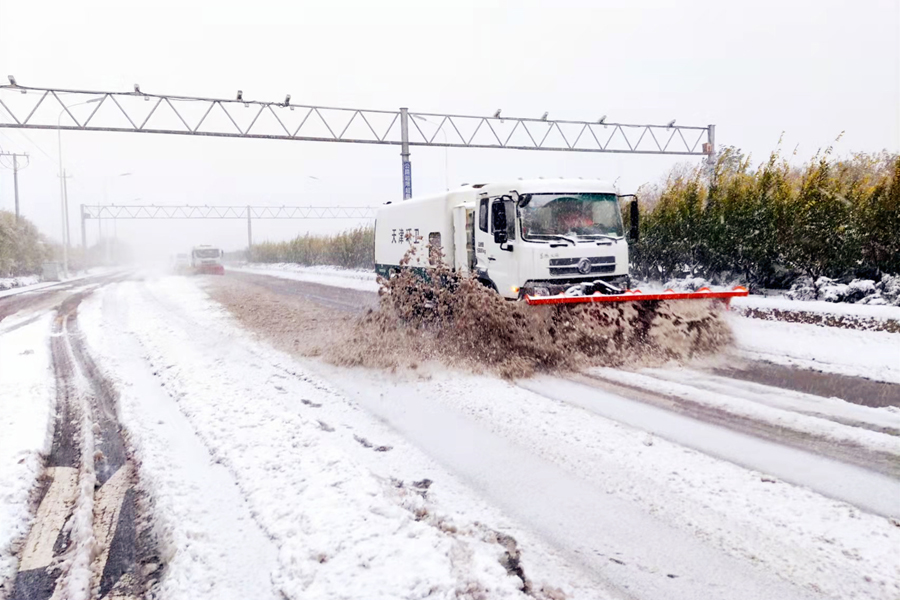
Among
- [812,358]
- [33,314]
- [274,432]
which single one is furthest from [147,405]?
[33,314]

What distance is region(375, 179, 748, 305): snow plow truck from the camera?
8711 millimetres

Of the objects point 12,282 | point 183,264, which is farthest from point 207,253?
point 12,282

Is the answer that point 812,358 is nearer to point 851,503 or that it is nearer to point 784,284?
point 851,503

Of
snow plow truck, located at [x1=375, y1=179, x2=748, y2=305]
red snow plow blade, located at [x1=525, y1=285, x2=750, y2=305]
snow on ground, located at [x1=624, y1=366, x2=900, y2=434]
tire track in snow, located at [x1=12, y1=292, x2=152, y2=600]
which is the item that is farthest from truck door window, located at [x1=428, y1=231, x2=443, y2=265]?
tire track in snow, located at [x1=12, y1=292, x2=152, y2=600]

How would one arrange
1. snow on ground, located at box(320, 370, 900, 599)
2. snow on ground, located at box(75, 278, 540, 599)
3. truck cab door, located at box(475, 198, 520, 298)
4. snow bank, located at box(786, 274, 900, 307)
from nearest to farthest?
1. snow on ground, located at box(75, 278, 540, 599)
2. snow on ground, located at box(320, 370, 900, 599)
3. truck cab door, located at box(475, 198, 520, 298)
4. snow bank, located at box(786, 274, 900, 307)

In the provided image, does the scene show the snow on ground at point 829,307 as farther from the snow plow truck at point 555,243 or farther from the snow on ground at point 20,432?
the snow on ground at point 20,432

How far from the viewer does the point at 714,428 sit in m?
5.24

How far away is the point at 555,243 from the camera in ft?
29.1

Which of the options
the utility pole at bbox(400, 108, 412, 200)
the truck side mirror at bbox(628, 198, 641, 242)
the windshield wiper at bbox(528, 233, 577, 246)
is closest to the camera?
the windshield wiper at bbox(528, 233, 577, 246)

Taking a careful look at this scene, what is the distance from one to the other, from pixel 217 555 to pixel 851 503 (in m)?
3.80

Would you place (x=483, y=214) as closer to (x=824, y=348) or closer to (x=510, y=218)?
(x=510, y=218)

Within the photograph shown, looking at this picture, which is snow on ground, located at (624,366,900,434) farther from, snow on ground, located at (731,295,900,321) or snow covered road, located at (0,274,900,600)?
snow on ground, located at (731,295,900,321)

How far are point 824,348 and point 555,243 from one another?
4.42 metres

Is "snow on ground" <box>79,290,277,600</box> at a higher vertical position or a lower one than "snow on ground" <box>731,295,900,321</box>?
lower
